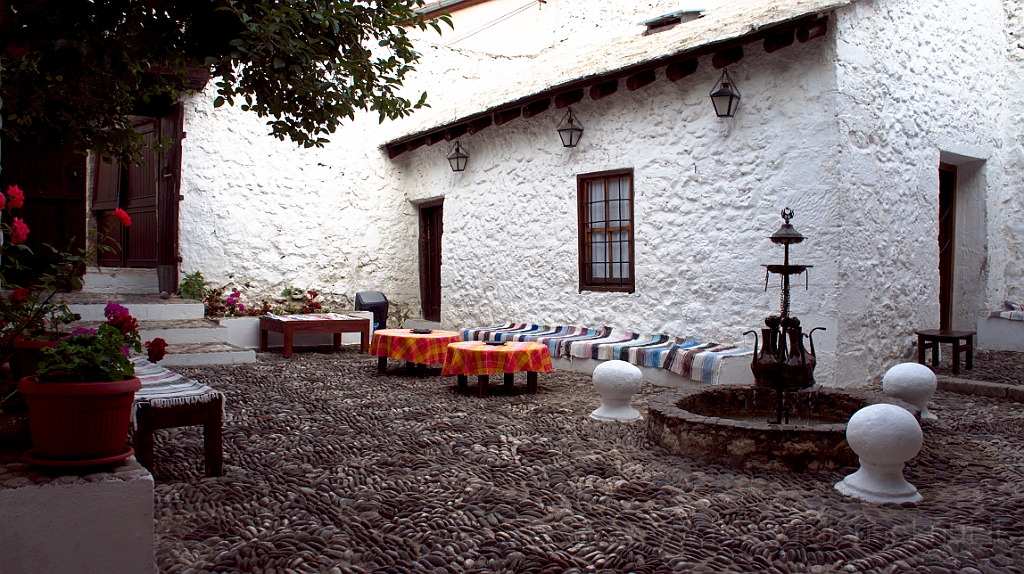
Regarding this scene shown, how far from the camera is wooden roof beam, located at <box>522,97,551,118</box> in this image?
8.70 meters

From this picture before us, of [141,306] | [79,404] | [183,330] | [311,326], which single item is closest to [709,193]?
[311,326]

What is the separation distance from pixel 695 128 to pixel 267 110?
4555 mm

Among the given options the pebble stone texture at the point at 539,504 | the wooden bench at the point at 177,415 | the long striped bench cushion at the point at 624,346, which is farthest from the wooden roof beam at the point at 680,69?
the wooden bench at the point at 177,415

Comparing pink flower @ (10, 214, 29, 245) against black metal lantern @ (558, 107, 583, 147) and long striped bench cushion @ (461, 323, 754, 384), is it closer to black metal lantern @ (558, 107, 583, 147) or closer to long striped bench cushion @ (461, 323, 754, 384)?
long striped bench cushion @ (461, 323, 754, 384)

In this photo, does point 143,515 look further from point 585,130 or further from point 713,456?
point 585,130

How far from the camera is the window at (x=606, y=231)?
8.23 meters

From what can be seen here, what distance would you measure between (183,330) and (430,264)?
13.8ft

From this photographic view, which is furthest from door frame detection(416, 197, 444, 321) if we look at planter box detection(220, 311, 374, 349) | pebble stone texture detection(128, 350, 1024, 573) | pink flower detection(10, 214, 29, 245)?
pink flower detection(10, 214, 29, 245)

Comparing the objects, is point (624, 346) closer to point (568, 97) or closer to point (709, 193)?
point (709, 193)

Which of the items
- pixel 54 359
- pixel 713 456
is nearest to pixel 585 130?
pixel 713 456

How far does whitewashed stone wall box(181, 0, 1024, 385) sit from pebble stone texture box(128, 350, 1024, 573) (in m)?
1.90

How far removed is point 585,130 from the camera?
8.55m

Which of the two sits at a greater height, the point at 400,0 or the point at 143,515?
the point at 400,0

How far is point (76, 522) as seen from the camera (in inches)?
96.0
